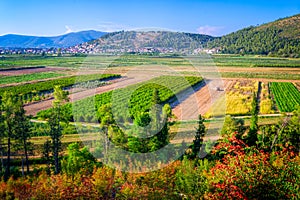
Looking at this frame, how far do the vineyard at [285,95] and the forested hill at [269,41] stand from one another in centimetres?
5530

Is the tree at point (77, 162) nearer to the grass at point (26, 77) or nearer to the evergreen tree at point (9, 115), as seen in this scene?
the evergreen tree at point (9, 115)

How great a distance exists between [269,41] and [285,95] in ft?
257

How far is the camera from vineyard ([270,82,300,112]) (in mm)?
32950

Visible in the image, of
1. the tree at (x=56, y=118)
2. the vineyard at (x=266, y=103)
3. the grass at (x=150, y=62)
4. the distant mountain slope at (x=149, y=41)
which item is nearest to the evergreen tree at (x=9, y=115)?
the tree at (x=56, y=118)

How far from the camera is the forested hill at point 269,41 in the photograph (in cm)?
10086

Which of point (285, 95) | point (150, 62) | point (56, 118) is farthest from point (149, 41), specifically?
point (285, 95)

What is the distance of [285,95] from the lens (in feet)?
129

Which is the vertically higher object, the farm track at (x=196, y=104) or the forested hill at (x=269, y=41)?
the forested hill at (x=269, y=41)

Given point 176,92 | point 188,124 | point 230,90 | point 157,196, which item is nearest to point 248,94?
point 230,90

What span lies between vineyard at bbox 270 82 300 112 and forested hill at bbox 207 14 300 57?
55301 millimetres

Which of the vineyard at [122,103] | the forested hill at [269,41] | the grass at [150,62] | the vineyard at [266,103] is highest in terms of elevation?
the forested hill at [269,41]

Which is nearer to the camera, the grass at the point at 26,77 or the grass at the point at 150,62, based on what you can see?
the grass at the point at 150,62

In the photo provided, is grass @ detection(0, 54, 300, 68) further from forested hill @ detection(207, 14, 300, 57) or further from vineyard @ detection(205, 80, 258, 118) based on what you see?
forested hill @ detection(207, 14, 300, 57)

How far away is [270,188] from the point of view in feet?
24.1
